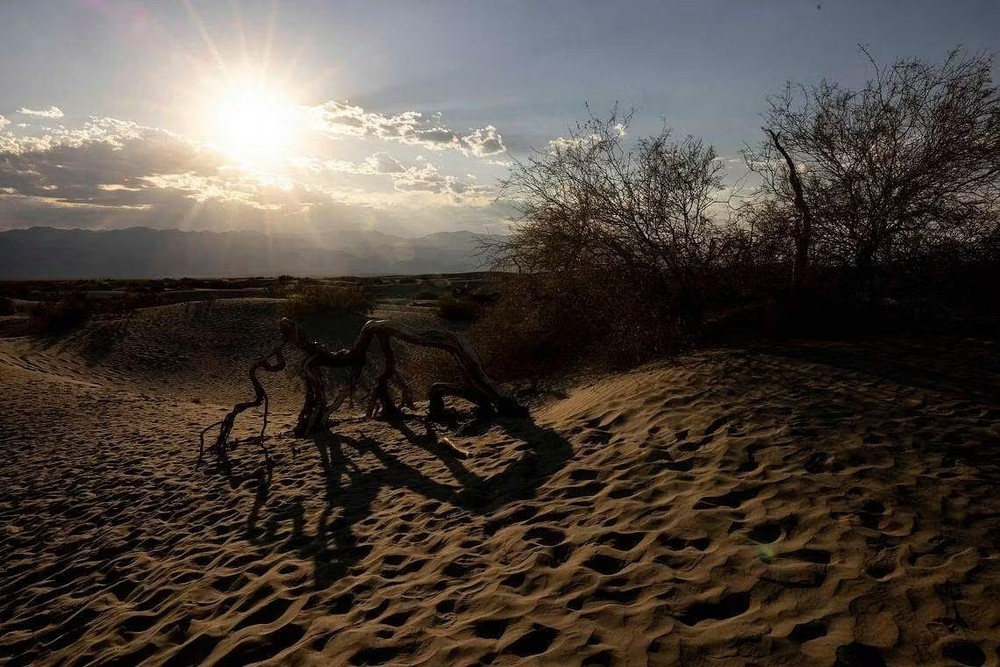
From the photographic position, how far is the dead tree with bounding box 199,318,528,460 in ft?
31.7

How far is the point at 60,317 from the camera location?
22000 millimetres

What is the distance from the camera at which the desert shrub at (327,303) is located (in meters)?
23.1

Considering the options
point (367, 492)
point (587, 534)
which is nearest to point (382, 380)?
point (367, 492)

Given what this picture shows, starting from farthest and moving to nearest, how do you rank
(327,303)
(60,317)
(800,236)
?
(327,303), (60,317), (800,236)

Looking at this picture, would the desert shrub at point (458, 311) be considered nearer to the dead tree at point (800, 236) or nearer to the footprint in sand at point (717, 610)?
the dead tree at point (800, 236)

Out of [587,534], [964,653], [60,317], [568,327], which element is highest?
[568,327]

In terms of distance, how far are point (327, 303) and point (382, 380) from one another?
14.3m

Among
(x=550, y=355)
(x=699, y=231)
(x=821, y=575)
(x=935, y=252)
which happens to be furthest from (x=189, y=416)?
(x=935, y=252)

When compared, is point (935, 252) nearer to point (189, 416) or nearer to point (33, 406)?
point (189, 416)

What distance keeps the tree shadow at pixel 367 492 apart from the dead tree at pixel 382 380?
108 cm

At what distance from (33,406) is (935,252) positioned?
19.9 meters

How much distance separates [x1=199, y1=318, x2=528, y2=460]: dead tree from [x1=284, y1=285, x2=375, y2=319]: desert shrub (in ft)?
43.8

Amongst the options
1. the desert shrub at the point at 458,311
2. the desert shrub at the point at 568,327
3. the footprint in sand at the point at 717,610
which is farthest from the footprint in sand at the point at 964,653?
the desert shrub at the point at 458,311

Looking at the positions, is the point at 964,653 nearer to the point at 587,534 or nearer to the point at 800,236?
the point at 587,534
